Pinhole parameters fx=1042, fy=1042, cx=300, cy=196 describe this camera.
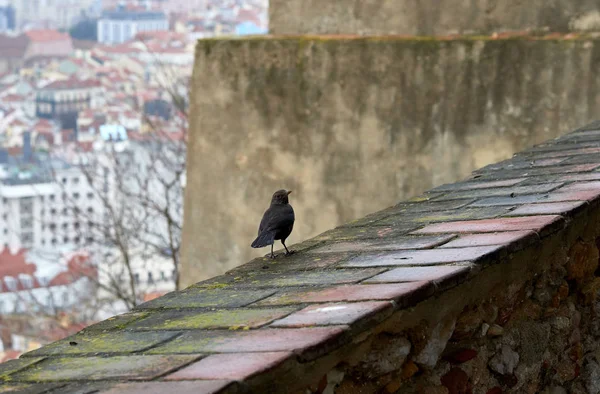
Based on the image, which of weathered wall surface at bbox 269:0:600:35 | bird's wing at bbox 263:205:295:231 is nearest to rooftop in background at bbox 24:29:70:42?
weathered wall surface at bbox 269:0:600:35

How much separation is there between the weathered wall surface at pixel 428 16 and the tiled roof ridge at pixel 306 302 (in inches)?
160

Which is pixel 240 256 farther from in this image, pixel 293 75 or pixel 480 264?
pixel 480 264

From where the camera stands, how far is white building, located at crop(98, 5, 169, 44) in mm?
39938

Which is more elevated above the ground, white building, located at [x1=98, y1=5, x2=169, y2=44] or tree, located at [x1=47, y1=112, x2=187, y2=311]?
white building, located at [x1=98, y1=5, x2=169, y2=44]

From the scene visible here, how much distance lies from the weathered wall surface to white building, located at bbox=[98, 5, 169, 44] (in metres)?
31.9

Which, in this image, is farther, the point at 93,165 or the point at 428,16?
the point at 93,165

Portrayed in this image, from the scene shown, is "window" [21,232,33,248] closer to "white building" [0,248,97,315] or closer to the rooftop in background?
"white building" [0,248,97,315]

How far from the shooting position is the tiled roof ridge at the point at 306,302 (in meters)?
1.68

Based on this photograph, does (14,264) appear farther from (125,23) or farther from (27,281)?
(125,23)

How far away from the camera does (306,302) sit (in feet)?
6.67

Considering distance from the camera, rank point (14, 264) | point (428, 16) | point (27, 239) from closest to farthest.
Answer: point (428, 16) → point (14, 264) → point (27, 239)

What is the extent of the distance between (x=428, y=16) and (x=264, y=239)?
16.0ft

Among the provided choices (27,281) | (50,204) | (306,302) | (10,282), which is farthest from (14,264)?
(306,302)

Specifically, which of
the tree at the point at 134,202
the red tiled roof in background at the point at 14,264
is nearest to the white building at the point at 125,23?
the tree at the point at 134,202
